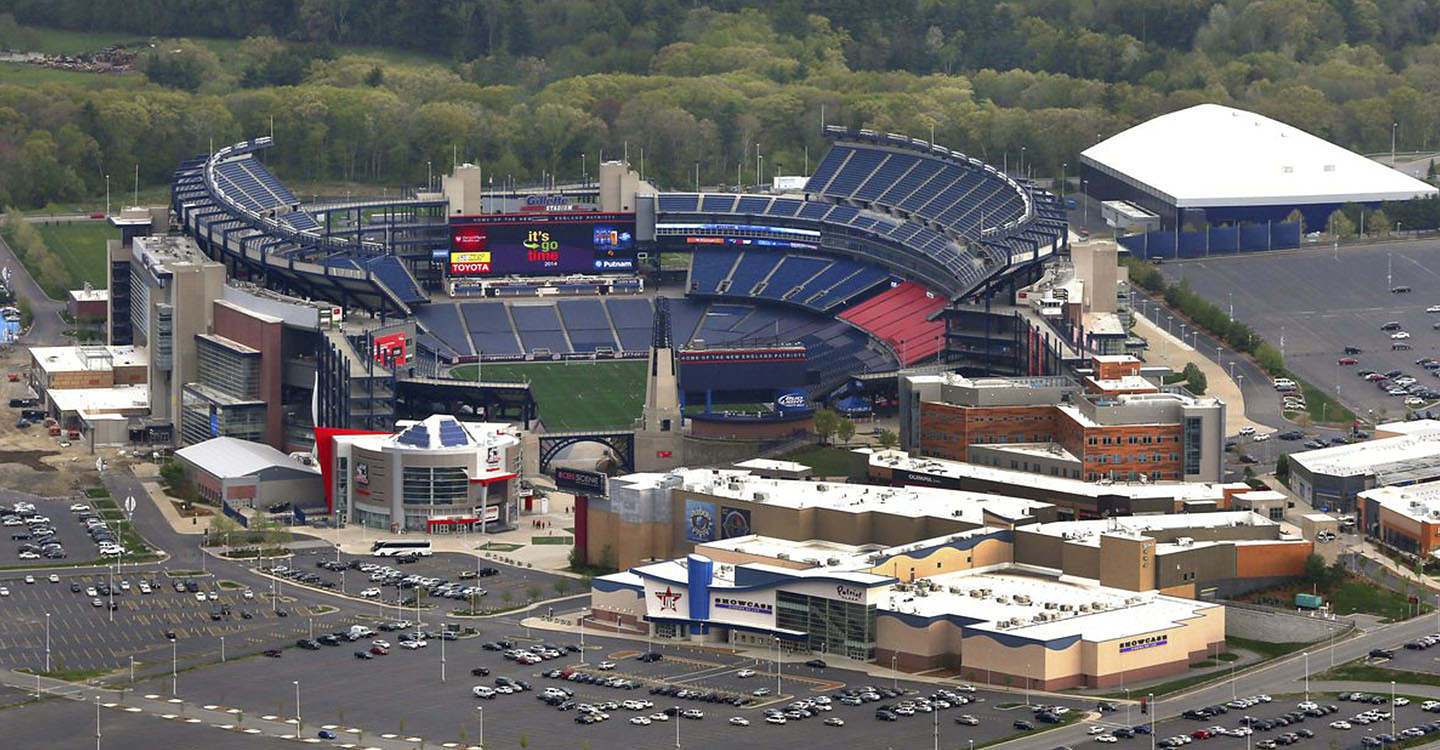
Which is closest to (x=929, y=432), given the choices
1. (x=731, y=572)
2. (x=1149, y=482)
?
(x=1149, y=482)

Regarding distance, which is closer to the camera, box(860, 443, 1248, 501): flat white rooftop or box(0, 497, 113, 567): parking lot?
box(860, 443, 1248, 501): flat white rooftop

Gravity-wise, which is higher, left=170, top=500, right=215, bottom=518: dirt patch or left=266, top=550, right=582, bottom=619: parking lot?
left=170, top=500, right=215, bottom=518: dirt patch

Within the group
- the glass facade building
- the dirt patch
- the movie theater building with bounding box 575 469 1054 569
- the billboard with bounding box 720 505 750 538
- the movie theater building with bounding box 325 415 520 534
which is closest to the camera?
the glass facade building

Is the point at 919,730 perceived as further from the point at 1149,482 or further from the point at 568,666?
the point at 1149,482

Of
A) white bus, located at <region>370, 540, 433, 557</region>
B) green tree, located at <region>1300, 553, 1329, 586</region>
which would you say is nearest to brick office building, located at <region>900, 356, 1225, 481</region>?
green tree, located at <region>1300, 553, 1329, 586</region>

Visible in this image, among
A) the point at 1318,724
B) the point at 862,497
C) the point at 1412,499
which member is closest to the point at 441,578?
the point at 862,497

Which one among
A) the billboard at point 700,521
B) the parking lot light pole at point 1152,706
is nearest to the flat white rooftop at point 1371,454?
the billboard at point 700,521

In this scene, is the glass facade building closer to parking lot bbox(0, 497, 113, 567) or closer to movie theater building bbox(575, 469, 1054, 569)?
movie theater building bbox(575, 469, 1054, 569)

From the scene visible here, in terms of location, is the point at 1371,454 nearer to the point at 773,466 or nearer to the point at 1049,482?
the point at 1049,482

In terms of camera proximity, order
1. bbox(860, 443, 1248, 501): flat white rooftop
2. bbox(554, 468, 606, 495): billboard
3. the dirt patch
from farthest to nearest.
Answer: the dirt patch < bbox(554, 468, 606, 495): billboard < bbox(860, 443, 1248, 501): flat white rooftop
